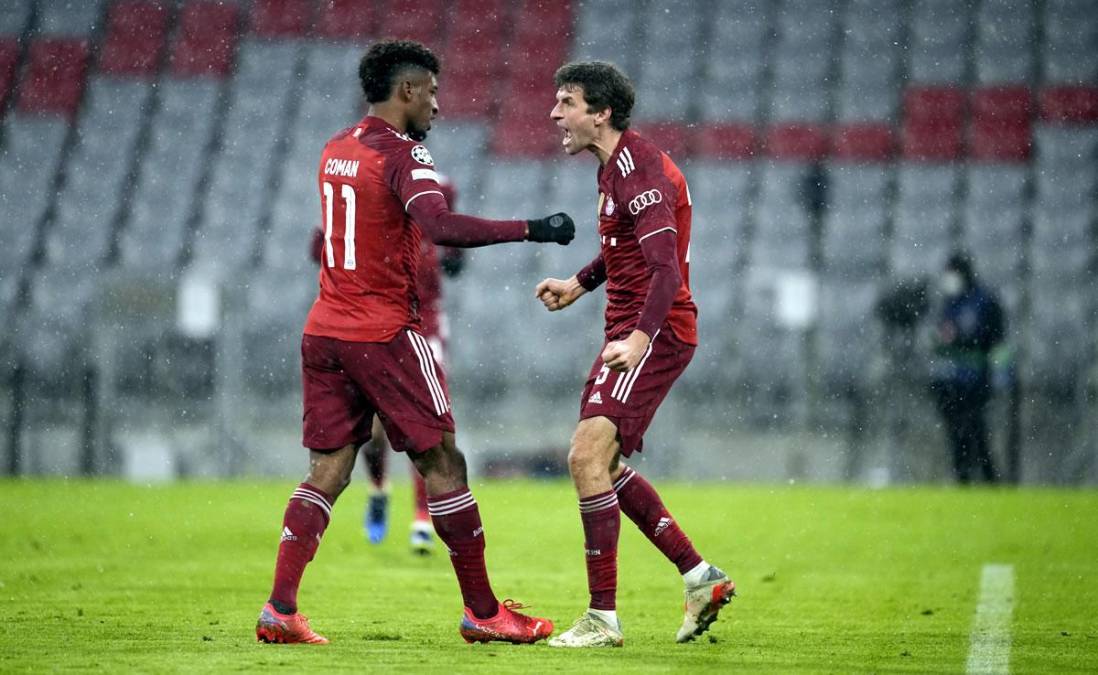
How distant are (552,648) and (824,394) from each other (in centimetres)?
1105

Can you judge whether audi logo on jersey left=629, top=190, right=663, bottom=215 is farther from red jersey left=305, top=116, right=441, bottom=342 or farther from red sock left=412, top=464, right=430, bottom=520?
red sock left=412, top=464, right=430, bottom=520

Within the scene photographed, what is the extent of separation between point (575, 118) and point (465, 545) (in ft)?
5.02

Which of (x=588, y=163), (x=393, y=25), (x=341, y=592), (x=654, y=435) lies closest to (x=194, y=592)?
(x=341, y=592)

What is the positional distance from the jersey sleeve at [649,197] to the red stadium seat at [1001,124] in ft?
59.5

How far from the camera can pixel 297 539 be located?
5.86 metres

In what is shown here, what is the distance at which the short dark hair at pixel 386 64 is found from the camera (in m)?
5.96

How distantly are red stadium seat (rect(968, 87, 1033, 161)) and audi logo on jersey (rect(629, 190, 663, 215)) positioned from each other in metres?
18.2

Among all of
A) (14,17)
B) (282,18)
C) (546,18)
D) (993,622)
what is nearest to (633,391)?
(993,622)

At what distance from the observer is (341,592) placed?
306 inches

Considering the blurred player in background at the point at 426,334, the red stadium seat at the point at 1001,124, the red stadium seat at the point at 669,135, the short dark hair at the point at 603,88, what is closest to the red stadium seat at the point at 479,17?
the red stadium seat at the point at 669,135

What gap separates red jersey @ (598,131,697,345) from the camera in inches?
231

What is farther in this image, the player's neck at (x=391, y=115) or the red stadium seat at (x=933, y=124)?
the red stadium seat at (x=933, y=124)

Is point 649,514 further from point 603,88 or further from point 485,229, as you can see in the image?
point 603,88

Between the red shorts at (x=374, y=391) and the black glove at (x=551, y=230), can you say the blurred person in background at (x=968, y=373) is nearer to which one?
the red shorts at (x=374, y=391)
